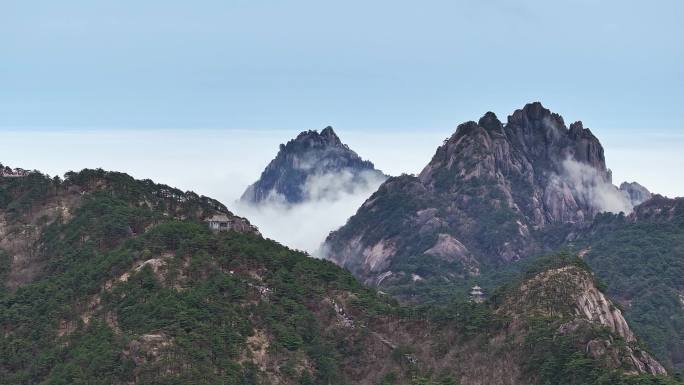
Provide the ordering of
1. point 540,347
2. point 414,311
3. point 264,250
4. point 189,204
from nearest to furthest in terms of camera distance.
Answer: point 540,347 < point 414,311 < point 264,250 < point 189,204

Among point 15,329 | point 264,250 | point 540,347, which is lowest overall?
point 15,329

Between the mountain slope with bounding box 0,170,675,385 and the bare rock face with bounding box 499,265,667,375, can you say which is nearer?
the mountain slope with bounding box 0,170,675,385

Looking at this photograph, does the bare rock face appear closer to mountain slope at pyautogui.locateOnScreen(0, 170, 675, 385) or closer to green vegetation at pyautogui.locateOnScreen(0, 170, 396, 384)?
mountain slope at pyautogui.locateOnScreen(0, 170, 675, 385)

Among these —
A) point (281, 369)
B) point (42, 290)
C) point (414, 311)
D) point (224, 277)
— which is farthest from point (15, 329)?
point (414, 311)

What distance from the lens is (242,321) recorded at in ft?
445

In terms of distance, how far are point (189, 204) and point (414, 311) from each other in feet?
180

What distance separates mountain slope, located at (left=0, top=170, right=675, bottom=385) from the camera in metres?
123

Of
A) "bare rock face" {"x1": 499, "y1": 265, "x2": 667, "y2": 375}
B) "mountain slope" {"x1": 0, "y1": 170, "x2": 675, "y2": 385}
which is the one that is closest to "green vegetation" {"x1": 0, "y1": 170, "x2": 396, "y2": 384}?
"mountain slope" {"x1": 0, "y1": 170, "x2": 675, "y2": 385}

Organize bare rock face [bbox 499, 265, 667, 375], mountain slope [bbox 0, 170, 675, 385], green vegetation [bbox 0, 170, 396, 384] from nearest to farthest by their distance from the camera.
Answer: mountain slope [bbox 0, 170, 675, 385]
green vegetation [bbox 0, 170, 396, 384]
bare rock face [bbox 499, 265, 667, 375]

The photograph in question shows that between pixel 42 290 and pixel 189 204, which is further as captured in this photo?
pixel 189 204

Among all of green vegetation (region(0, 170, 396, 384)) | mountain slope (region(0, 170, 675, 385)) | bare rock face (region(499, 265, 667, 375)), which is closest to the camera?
mountain slope (region(0, 170, 675, 385))

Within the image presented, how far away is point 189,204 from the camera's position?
18288 cm

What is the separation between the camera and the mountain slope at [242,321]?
123m

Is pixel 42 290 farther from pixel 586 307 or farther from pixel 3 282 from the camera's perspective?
pixel 586 307
